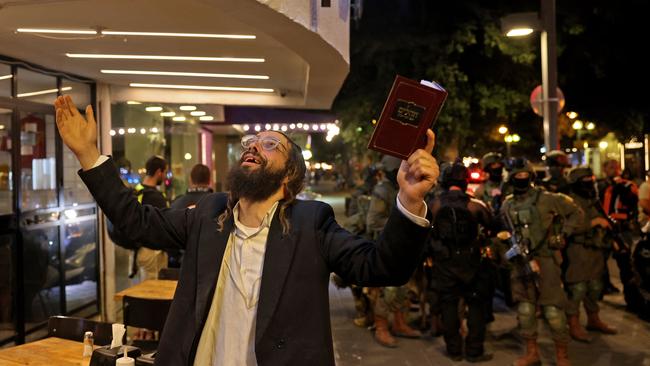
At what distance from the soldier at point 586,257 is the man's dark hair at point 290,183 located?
5242mm

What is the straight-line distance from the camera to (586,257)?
7648 millimetres

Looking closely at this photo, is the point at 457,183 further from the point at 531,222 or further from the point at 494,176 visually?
the point at 494,176

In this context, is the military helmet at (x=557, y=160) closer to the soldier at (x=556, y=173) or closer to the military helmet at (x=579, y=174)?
the soldier at (x=556, y=173)

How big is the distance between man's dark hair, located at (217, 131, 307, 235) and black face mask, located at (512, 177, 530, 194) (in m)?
4.44

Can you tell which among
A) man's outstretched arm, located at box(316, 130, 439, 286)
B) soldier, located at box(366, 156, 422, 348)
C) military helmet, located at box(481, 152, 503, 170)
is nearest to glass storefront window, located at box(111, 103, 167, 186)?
soldier, located at box(366, 156, 422, 348)

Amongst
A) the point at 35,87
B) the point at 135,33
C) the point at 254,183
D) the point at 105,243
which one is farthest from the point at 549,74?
the point at 254,183

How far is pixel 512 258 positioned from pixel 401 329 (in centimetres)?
215

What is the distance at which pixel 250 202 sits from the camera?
2.74 meters

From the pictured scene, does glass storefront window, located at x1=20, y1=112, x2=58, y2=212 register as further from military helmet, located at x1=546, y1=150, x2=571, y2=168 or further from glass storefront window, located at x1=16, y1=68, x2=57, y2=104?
military helmet, located at x1=546, y1=150, x2=571, y2=168

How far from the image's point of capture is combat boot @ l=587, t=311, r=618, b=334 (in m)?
8.03

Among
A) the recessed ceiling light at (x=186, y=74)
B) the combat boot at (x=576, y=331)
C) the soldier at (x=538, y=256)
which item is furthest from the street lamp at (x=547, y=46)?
the recessed ceiling light at (x=186, y=74)

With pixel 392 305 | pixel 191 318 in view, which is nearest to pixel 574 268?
pixel 392 305

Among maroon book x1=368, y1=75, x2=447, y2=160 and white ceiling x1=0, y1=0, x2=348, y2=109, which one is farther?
white ceiling x1=0, y1=0, x2=348, y2=109

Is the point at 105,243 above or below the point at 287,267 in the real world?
below
